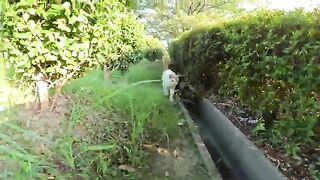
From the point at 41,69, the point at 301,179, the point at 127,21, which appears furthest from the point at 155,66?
the point at 301,179

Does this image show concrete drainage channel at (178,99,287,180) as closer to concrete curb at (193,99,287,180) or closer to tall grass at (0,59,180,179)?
concrete curb at (193,99,287,180)

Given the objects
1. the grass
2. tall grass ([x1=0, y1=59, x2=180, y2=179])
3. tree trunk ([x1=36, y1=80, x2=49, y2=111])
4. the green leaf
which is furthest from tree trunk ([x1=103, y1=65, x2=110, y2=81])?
the green leaf

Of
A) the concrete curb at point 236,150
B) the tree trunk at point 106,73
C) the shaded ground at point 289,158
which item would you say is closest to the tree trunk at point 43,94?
the tree trunk at point 106,73

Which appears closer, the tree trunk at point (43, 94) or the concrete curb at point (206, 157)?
the concrete curb at point (206, 157)

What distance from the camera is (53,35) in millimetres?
3459

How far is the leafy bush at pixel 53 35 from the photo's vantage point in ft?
11.1

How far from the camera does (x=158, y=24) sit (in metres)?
22.5

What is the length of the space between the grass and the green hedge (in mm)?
1232

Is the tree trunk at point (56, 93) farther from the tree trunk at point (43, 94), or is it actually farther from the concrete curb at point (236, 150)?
the concrete curb at point (236, 150)

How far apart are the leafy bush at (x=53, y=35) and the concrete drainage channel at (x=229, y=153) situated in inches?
72.7

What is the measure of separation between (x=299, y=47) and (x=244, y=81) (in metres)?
1.25

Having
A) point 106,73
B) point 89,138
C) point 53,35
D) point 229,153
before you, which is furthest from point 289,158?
point 106,73

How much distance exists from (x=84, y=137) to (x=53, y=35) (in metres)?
1.13

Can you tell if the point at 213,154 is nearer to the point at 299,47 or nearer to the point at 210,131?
the point at 210,131
